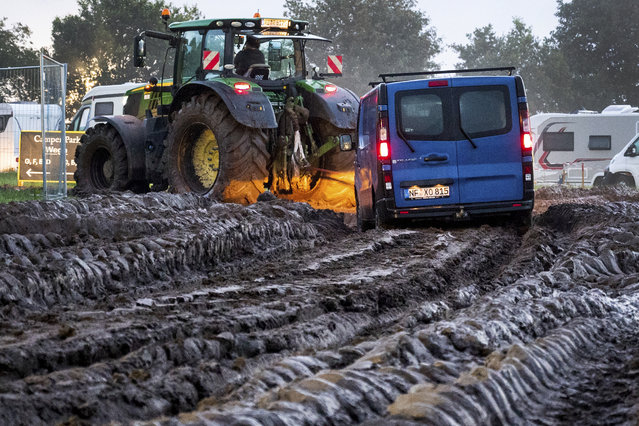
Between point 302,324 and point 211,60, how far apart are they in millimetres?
9096

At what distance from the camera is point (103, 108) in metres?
26.9

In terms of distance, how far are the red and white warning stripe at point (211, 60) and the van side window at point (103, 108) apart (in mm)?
13558

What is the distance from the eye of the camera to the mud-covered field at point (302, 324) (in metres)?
3.37

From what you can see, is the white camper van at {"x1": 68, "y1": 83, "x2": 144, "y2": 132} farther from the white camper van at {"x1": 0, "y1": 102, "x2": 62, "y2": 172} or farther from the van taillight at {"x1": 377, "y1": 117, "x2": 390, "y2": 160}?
the van taillight at {"x1": 377, "y1": 117, "x2": 390, "y2": 160}

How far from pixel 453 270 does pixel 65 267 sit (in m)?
3.15

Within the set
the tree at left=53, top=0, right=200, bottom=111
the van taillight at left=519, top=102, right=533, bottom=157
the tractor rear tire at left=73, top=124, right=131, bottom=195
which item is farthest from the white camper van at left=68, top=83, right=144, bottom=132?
the tree at left=53, top=0, right=200, bottom=111

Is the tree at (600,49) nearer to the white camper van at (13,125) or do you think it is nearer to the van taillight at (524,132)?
the white camper van at (13,125)

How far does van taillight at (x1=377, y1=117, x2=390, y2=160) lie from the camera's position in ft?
35.4

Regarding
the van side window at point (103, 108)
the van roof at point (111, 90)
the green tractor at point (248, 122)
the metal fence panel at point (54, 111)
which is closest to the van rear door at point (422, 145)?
the green tractor at point (248, 122)

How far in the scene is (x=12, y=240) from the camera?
25.6ft

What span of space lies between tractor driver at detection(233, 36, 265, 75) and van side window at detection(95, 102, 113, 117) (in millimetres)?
13497

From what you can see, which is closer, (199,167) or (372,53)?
(199,167)

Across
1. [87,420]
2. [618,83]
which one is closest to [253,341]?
[87,420]

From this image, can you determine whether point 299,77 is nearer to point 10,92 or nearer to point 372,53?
point 10,92
